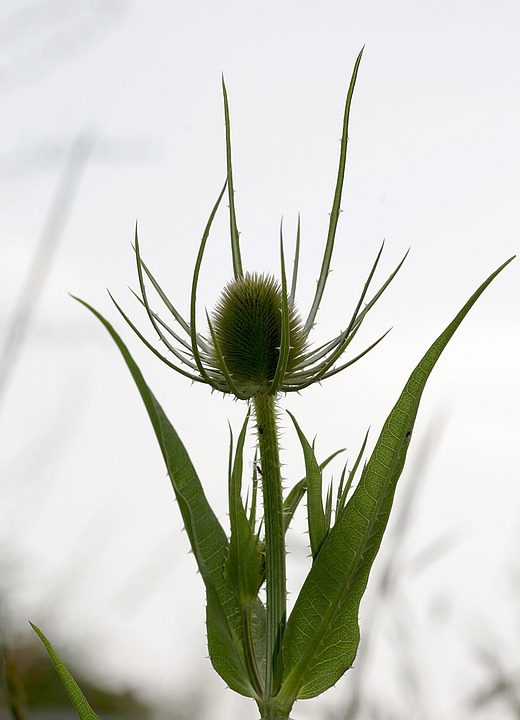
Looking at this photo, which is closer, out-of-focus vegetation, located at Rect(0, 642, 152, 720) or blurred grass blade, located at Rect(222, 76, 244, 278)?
blurred grass blade, located at Rect(222, 76, 244, 278)

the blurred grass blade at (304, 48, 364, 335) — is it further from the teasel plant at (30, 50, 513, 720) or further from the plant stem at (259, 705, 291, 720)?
the plant stem at (259, 705, 291, 720)

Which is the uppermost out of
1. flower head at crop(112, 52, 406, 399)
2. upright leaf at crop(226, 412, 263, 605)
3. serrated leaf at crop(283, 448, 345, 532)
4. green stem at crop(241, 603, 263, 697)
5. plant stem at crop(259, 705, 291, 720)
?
flower head at crop(112, 52, 406, 399)

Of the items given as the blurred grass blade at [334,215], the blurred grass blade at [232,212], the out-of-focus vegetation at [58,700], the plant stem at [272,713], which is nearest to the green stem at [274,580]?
the plant stem at [272,713]

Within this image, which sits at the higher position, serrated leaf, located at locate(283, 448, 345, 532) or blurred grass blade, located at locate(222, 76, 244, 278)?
blurred grass blade, located at locate(222, 76, 244, 278)

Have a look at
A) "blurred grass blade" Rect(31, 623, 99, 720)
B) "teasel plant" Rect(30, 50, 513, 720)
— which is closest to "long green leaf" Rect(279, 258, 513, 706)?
"teasel plant" Rect(30, 50, 513, 720)

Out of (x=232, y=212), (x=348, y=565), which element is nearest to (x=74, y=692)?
(x=348, y=565)

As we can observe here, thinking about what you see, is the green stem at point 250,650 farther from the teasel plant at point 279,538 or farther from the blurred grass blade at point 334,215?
the blurred grass blade at point 334,215

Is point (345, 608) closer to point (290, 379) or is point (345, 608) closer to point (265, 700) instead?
point (265, 700)
